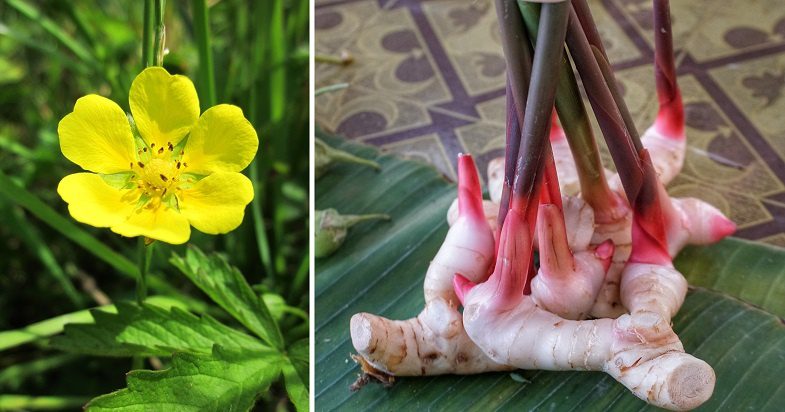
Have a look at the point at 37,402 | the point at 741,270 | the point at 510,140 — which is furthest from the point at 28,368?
the point at 741,270

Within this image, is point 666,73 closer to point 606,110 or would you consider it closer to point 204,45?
point 606,110

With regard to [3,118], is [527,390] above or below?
below

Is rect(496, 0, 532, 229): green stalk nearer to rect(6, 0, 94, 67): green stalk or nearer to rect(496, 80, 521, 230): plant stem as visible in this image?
rect(496, 80, 521, 230): plant stem

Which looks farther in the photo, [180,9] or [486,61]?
[486,61]

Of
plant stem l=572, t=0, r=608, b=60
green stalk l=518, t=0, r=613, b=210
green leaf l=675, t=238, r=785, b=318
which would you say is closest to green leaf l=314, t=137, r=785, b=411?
green leaf l=675, t=238, r=785, b=318

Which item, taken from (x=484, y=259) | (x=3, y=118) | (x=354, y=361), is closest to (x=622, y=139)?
(x=484, y=259)

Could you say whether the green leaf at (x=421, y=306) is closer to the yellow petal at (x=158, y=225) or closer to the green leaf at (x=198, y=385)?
the green leaf at (x=198, y=385)

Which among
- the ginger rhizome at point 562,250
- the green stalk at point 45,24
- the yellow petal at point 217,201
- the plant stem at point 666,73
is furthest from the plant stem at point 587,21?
the green stalk at point 45,24

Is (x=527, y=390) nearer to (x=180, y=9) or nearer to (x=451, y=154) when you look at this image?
(x=451, y=154)
